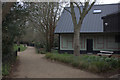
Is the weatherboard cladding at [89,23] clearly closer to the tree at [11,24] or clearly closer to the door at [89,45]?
the door at [89,45]

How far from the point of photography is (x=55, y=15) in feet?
82.5

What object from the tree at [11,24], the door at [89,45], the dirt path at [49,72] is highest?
the tree at [11,24]

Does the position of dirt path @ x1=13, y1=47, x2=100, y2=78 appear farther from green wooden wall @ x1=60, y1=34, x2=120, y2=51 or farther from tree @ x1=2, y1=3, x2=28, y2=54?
green wooden wall @ x1=60, y1=34, x2=120, y2=51

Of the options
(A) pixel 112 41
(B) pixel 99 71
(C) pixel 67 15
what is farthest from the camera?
(C) pixel 67 15

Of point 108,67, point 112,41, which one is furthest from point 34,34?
point 108,67

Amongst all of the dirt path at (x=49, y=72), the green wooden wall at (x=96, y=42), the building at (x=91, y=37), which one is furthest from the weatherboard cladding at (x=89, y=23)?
the dirt path at (x=49, y=72)

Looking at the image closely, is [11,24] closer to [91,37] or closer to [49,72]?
[49,72]

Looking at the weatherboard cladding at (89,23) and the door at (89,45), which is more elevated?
the weatherboard cladding at (89,23)

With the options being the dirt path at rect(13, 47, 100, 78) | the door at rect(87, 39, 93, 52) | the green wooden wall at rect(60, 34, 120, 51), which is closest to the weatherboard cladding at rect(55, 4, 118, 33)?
the green wooden wall at rect(60, 34, 120, 51)

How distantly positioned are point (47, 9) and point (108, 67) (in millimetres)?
16631

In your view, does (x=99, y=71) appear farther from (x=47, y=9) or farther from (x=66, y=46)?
(x=47, y=9)

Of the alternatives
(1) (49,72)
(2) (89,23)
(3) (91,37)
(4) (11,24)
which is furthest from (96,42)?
(1) (49,72)

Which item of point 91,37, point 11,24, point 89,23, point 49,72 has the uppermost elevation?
point 89,23

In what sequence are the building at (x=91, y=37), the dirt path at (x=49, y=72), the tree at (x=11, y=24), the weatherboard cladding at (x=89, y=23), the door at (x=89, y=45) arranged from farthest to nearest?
the door at (x=89, y=45)
the weatherboard cladding at (x=89, y=23)
the building at (x=91, y=37)
the tree at (x=11, y=24)
the dirt path at (x=49, y=72)
